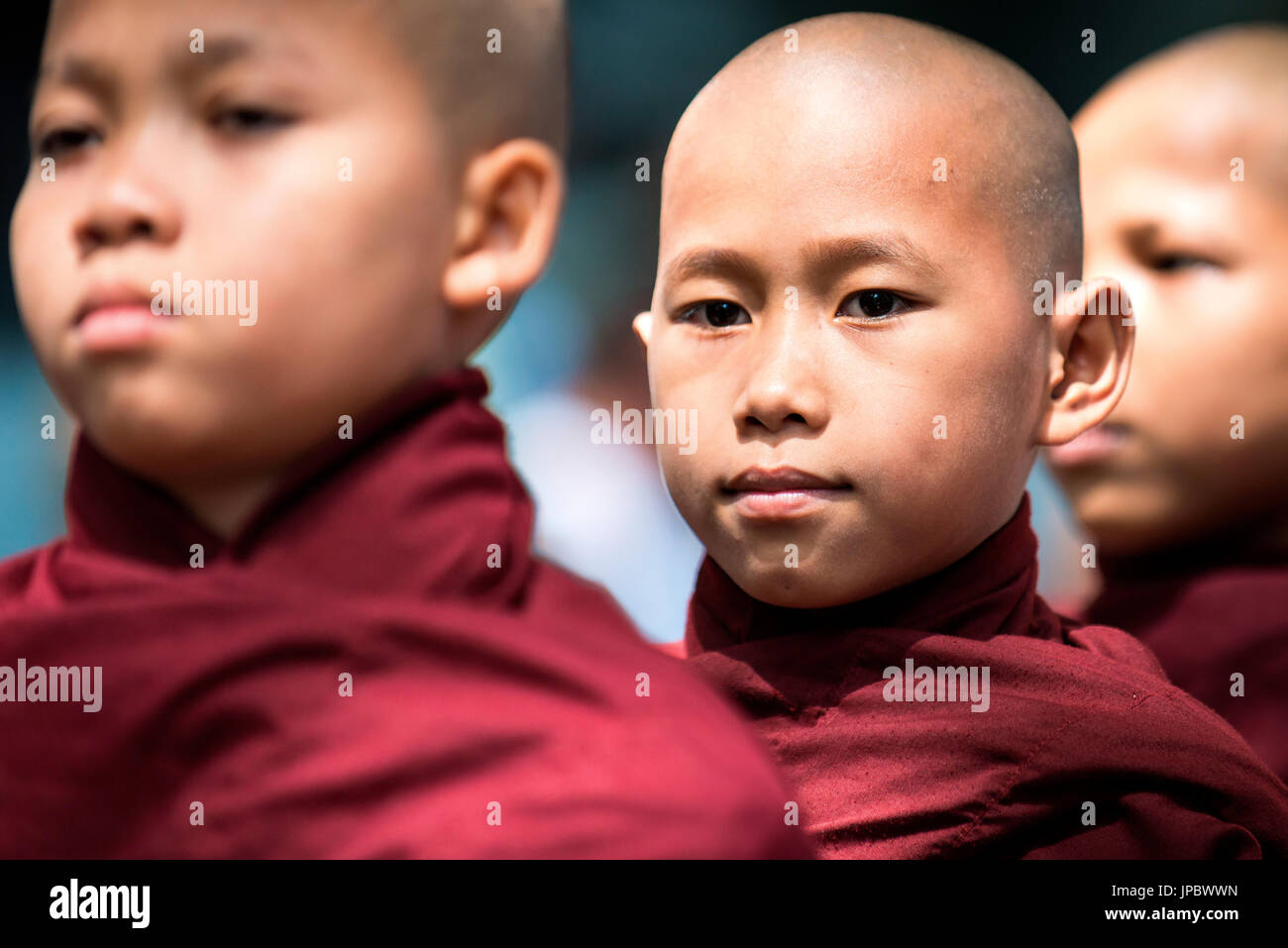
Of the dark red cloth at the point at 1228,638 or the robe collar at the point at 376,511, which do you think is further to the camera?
the dark red cloth at the point at 1228,638

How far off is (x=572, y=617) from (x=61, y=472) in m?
0.63

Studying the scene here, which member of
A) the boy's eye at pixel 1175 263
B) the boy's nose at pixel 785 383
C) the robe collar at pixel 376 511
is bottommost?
the robe collar at pixel 376 511

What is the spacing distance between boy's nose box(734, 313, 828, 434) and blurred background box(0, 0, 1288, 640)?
0.98 feet

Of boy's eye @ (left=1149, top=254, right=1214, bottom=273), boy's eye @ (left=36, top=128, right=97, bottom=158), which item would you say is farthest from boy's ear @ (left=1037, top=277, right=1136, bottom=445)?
boy's eye @ (left=36, top=128, right=97, bottom=158)

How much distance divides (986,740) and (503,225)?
543 millimetres

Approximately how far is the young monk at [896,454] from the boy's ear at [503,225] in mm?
169

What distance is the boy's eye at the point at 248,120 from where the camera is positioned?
1.02m

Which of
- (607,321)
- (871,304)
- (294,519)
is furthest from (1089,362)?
(294,519)

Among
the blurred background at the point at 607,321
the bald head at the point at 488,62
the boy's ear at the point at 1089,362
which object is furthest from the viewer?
the blurred background at the point at 607,321

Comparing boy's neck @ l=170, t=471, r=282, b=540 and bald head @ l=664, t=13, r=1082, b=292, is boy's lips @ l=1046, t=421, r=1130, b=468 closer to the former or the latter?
bald head @ l=664, t=13, r=1082, b=292

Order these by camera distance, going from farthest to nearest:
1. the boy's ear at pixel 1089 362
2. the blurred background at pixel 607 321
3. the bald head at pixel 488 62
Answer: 1. the blurred background at pixel 607 321
2. the boy's ear at pixel 1089 362
3. the bald head at pixel 488 62

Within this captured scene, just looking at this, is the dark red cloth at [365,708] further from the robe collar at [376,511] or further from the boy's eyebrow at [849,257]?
the boy's eyebrow at [849,257]

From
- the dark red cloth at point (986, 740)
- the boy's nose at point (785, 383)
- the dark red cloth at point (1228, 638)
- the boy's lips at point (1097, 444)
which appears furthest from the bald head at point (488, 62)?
the dark red cloth at point (1228, 638)
